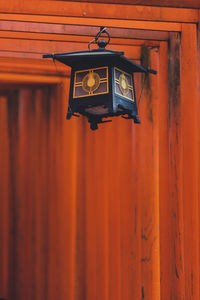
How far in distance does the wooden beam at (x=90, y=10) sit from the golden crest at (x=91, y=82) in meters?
0.74

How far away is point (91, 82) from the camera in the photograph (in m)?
3.49

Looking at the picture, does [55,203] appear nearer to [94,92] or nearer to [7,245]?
[7,245]

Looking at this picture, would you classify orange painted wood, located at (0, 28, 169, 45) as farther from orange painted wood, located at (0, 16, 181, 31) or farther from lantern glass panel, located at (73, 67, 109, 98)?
lantern glass panel, located at (73, 67, 109, 98)

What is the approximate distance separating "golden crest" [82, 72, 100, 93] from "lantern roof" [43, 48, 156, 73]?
3.7 inches

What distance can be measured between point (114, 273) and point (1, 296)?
3.65m

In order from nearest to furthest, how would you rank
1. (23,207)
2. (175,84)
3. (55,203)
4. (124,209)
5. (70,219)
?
1. (175,84)
2. (124,209)
3. (70,219)
4. (55,203)
5. (23,207)

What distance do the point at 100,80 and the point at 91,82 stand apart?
0.09 metres

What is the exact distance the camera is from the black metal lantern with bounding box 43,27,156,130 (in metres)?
3.35

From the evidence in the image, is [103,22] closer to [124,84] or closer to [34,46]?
[124,84]

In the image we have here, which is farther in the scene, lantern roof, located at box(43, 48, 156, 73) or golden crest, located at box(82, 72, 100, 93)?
golden crest, located at box(82, 72, 100, 93)

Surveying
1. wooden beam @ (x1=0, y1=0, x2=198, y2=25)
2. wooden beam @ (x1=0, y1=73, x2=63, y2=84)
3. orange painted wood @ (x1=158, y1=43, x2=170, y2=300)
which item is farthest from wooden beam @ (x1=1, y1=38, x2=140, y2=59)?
wooden beam @ (x1=0, y1=73, x2=63, y2=84)

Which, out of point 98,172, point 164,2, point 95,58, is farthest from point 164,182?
point 164,2

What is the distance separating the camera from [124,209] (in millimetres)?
5137

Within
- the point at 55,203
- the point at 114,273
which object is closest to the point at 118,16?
the point at 114,273
